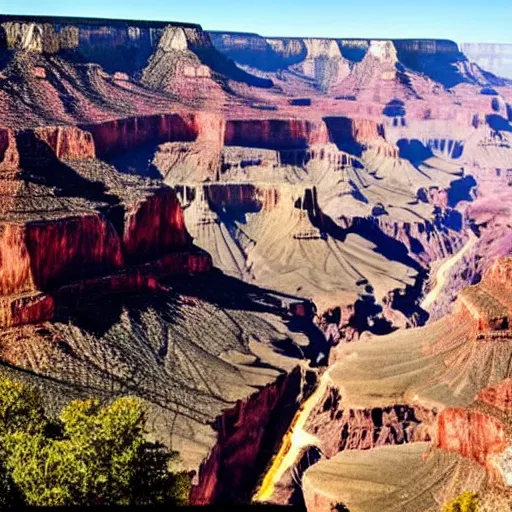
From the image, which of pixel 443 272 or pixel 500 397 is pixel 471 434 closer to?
pixel 500 397

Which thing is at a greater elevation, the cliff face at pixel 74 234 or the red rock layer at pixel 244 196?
the cliff face at pixel 74 234

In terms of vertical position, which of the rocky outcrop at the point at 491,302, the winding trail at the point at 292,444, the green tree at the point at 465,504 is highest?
the green tree at the point at 465,504

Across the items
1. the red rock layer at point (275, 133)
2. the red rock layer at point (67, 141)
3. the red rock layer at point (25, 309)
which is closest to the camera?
the red rock layer at point (25, 309)

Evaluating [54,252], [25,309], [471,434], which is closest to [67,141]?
[54,252]

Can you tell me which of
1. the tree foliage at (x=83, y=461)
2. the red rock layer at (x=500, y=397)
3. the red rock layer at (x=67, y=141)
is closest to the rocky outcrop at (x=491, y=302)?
the red rock layer at (x=500, y=397)

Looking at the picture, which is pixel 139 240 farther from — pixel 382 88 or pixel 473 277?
pixel 382 88

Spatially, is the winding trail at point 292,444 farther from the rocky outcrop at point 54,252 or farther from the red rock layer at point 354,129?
the red rock layer at point 354,129

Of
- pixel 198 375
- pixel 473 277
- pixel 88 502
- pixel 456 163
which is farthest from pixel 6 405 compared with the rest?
pixel 456 163
